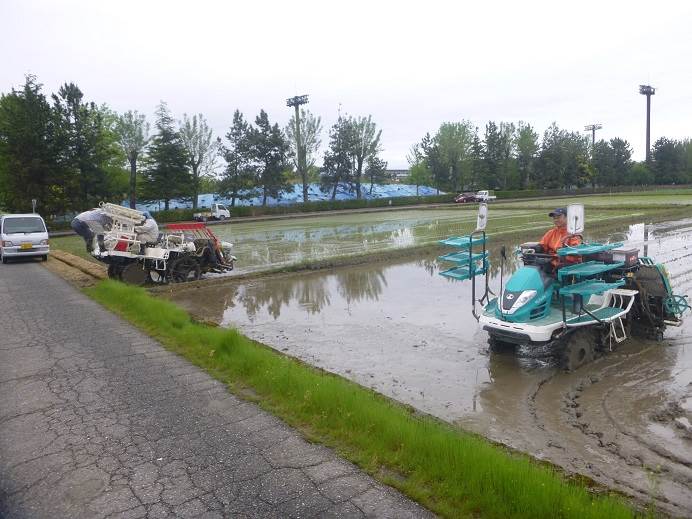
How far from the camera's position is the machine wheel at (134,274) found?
13328mm

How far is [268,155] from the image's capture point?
4844cm

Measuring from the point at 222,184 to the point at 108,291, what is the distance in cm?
3762

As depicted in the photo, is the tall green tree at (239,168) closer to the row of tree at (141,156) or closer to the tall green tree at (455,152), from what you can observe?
the row of tree at (141,156)

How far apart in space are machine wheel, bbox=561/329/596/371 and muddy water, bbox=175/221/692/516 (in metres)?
0.13

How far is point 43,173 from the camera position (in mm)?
34562

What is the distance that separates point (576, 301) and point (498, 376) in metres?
1.43

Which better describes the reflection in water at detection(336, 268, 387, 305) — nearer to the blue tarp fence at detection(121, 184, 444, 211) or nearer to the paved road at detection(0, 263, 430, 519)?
the paved road at detection(0, 263, 430, 519)

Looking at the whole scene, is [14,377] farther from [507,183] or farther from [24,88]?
[507,183]

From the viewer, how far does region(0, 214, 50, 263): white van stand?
18.4m

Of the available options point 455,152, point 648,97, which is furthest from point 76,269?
point 648,97

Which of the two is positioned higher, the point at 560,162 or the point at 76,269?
the point at 560,162

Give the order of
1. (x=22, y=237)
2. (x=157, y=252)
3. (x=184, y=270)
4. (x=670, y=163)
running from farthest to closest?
1. (x=670, y=163)
2. (x=22, y=237)
3. (x=184, y=270)
4. (x=157, y=252)

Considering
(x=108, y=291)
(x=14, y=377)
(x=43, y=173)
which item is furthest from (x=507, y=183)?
(x=14, y=377)

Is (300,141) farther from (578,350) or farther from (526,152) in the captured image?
(578,350)
